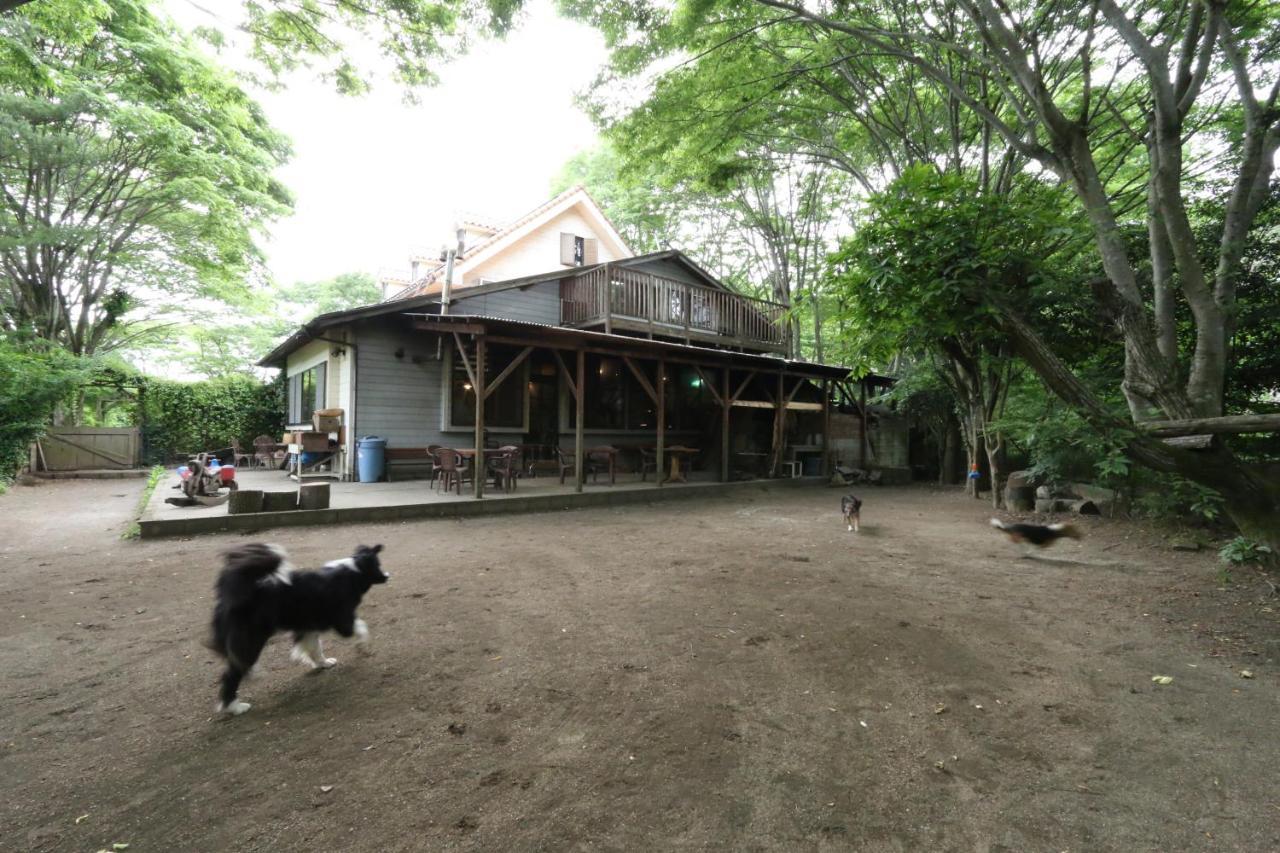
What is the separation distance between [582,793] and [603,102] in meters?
10.0

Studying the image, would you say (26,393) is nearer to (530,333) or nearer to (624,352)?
(530,333)

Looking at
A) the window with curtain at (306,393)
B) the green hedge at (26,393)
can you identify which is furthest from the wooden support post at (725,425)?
the green hedge at (26,393)

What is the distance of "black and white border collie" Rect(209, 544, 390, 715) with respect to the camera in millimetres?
2545

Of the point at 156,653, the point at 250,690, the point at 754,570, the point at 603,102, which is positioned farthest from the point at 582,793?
the point at 603,102

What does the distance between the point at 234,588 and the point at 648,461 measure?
35.0ft

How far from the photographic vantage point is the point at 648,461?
1300cm

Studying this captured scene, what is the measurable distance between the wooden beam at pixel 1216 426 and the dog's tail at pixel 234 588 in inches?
245

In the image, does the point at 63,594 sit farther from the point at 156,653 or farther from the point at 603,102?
the point at 603,102

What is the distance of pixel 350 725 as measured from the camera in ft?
8.39

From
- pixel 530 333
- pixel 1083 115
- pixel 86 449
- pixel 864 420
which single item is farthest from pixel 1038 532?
pixel 86 449

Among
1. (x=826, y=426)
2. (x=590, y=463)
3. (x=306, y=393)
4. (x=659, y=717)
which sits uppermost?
(x=306, y=393)

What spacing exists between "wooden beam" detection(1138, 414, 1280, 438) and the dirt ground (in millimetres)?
1460

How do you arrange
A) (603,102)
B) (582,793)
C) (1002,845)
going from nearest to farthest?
(1002,845), (582,793), (603,102)

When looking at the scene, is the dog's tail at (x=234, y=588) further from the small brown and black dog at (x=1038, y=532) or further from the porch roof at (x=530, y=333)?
the small brown and black dog at (x=1038, y=532)
